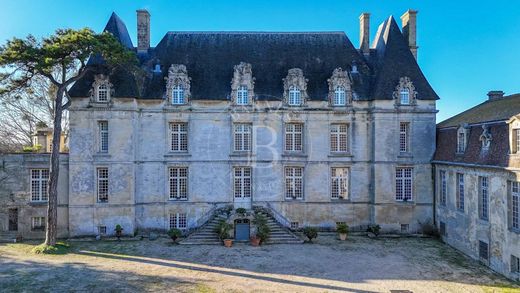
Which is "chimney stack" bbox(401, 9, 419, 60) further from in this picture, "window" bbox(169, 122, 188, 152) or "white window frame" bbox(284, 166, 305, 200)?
"window" bbox(169, 122, 188, 152)

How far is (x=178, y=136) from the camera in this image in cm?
2261

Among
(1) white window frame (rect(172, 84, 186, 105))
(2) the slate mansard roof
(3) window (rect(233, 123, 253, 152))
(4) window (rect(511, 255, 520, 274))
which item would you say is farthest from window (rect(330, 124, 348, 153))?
(4) window (rect(511, 255, 520, 274))

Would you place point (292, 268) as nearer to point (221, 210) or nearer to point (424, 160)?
point (221, 210)

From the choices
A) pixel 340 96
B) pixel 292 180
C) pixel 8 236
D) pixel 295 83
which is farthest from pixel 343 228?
pixel 8 236

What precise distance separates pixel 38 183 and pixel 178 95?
10.3m

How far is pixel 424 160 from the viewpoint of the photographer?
73.5 feet

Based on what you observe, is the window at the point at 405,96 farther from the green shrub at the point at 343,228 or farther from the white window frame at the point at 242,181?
the white window frame at the point at 242,181

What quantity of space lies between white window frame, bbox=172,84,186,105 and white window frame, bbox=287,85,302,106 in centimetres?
684

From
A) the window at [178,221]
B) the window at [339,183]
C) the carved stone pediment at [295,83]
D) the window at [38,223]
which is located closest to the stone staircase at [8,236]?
the window at [38,223]

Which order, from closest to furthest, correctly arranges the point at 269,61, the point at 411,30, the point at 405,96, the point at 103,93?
the point at 103,93
the point at 405,96
the point at 269,61
the point at 411,30

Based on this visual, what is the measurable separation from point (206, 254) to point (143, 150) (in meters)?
8.08

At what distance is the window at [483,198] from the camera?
16.8 m

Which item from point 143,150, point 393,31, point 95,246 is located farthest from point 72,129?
point 393,31

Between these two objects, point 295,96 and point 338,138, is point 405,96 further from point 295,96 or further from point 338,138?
point 295,96
